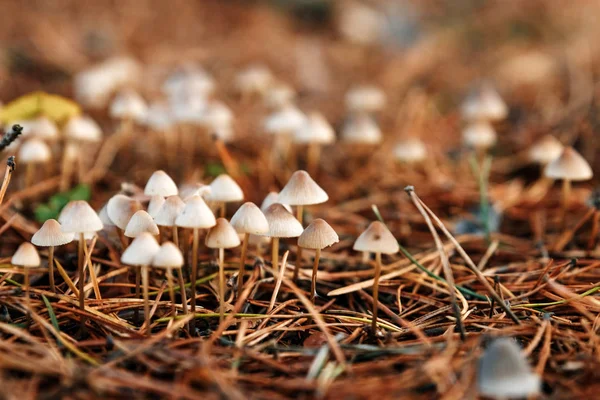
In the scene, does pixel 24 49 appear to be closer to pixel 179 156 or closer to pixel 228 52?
pixel 228 52

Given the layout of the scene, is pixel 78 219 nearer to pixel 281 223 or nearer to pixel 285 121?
pixel 281 223

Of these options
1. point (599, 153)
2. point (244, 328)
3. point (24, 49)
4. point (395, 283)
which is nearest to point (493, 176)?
point (599, 153)

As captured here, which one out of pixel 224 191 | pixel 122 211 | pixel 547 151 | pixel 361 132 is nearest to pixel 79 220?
pixel 122 211

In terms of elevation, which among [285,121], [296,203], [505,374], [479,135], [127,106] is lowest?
[505,374]

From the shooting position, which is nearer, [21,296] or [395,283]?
[21,296]

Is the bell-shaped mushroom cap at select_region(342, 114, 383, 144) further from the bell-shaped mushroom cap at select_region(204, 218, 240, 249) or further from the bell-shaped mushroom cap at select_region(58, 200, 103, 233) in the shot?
the bell-shaped mushroom cap at select_region(58, 200, 103, 233)

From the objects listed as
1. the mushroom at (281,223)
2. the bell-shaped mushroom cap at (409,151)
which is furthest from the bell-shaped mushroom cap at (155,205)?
the bell-shaped mushroom cap at (409,151)
